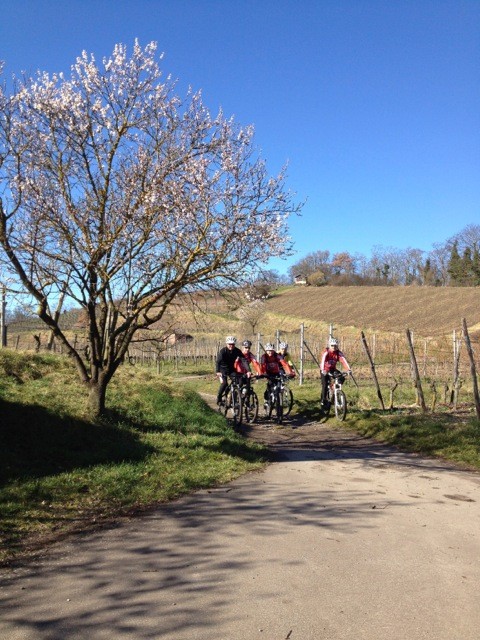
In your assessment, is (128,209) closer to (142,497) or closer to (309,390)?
(142,497)

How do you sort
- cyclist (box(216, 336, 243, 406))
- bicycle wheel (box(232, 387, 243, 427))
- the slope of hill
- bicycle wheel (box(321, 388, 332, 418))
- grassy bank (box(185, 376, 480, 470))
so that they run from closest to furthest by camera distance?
1. grassy bank (box(185, 376, 480, 470))
2. bicycle wheel (box(232, 387, 243, 427))
3. cyclist (box(216, 336, 243, 406))
4. bicycle wheel (box(321, 388, 332, 418))
5. the slope of hill

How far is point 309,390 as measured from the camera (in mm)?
18578

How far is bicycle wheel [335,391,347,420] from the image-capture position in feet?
43.2

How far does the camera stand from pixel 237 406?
42.7 ft

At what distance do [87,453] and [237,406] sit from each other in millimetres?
5605

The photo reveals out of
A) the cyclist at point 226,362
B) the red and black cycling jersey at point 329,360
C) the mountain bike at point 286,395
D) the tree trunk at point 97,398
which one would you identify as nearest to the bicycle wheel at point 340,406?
the red and black cycling jersey at point 329,360

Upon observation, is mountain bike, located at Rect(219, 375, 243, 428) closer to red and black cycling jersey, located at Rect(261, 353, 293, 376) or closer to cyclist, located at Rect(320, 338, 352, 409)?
red and black cycling jersey, located at Rect(261, 353, 293, 376)

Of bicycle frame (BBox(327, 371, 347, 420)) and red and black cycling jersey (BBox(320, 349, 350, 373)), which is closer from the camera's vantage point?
bicycle frame (BBox(327, 371, 347, 420))

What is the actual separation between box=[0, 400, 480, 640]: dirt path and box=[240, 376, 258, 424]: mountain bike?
6.62 meters

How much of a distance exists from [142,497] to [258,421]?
26.9 feet

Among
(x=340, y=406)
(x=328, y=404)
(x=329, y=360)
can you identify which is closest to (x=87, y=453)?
(x=340, y=406)

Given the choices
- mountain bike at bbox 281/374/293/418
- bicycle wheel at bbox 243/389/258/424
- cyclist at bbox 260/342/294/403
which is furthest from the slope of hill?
bicycle wheel at bbox 243/389/258/424

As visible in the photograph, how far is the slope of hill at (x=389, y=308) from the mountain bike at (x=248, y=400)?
3041 centimetres

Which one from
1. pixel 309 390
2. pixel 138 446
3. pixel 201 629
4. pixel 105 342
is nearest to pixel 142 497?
pixel 138 446
